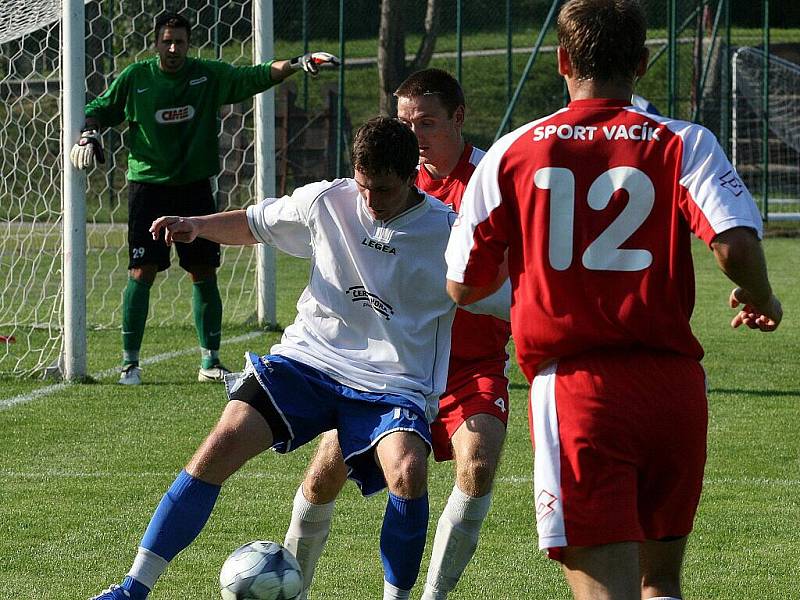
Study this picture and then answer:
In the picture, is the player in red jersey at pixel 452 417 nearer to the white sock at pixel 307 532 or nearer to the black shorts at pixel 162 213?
the white sock at pixel 307 532

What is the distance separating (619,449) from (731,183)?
0.59 metres

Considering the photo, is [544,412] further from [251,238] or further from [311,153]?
[311,153]

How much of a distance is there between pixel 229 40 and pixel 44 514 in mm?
7404

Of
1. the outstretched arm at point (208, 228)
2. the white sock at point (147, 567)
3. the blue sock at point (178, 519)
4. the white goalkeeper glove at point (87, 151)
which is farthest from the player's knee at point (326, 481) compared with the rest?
the white goalkeeper glove at point (87, 151)

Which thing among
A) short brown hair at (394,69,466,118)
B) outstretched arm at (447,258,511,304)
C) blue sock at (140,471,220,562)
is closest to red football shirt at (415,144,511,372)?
short brown hair at (394,69,466,118)

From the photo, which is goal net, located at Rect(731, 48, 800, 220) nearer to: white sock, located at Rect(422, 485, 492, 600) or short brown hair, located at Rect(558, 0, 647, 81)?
white sock, located at Rect(422, 485, 492, 600)

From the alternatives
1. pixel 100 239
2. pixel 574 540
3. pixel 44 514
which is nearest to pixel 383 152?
pixel 574 540

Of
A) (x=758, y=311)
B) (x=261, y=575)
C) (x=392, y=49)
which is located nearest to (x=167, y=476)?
(x=261, y=575)

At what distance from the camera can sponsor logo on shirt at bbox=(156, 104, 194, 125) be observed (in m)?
8.21

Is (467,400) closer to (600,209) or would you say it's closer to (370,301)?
(370,301)

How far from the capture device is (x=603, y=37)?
2744mm

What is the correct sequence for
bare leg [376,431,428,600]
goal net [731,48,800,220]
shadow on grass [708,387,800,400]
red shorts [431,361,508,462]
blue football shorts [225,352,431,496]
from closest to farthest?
bare leg [376,431,428,600] → blue football shorts [225,352,431,496] → red shorts [431,361,508,462] → shadow on grass [708,387,800,400] → goal net [731,48,800,220]

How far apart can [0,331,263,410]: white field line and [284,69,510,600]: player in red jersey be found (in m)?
3.62

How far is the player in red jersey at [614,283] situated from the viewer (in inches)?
107
